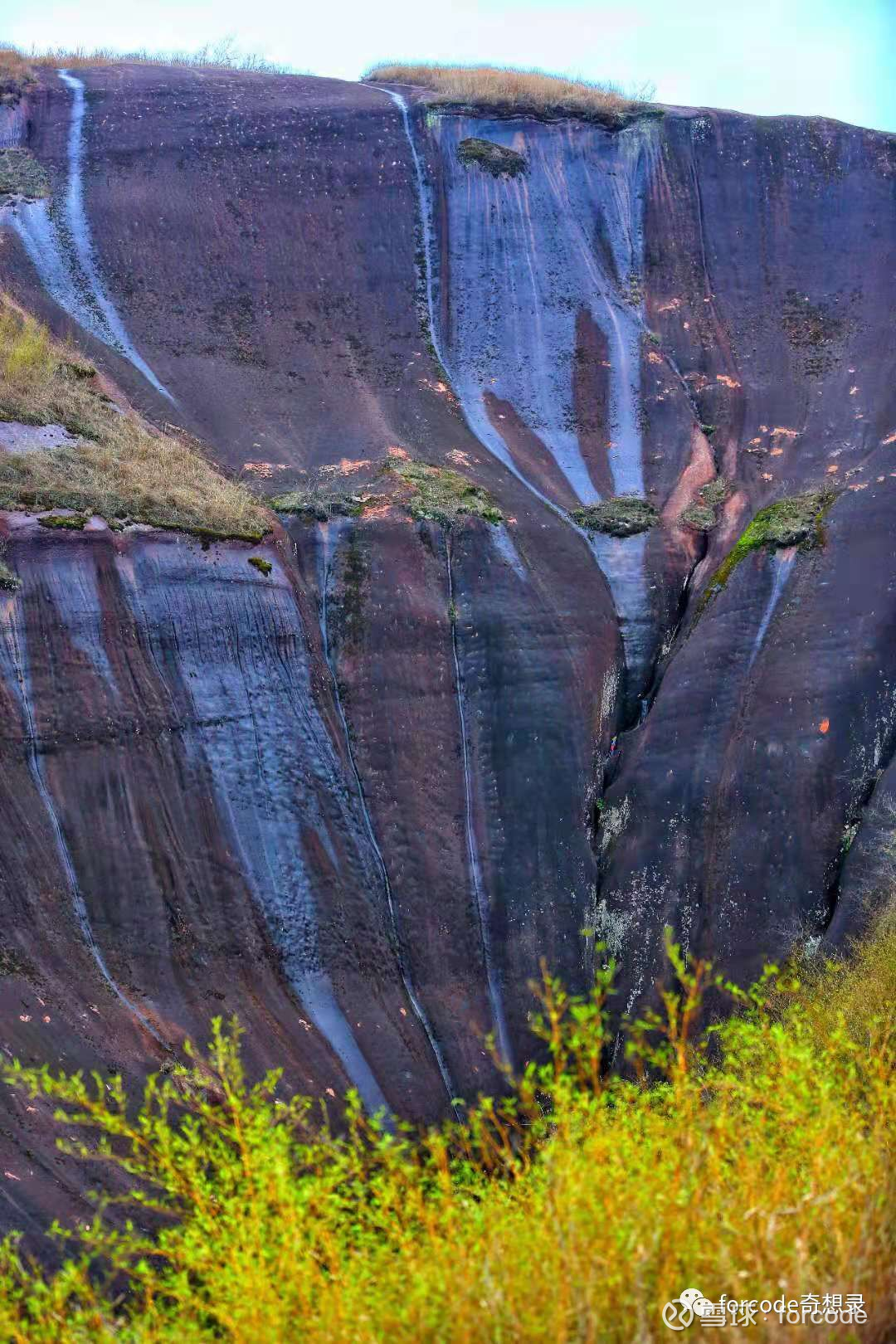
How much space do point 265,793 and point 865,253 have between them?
42.8 ft

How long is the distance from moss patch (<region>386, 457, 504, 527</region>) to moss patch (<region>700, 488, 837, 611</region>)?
110 inches

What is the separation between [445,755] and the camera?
12250 mm

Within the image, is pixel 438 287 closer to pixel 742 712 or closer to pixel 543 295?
pixel 543 295

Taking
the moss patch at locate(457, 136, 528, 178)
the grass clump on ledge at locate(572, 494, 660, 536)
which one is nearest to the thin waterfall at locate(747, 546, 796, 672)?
the grass clump on ledge at locate(572, 494, 660, 536)

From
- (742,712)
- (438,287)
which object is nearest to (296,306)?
(438,287)

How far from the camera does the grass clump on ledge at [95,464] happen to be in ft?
38.6

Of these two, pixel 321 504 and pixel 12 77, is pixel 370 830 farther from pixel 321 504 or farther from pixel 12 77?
pixel 12 77

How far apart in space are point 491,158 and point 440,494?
29.1ft

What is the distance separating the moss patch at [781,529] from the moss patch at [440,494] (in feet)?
9.15

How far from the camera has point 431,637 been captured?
41.8ft

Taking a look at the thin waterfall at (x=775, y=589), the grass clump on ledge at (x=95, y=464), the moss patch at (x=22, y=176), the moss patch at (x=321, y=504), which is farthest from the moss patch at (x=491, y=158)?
the thin waterfall at (x=775, y=589)

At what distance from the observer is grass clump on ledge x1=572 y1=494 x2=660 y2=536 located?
14773 millimetres

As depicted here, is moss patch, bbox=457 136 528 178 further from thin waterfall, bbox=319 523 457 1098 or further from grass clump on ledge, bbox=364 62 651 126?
thin waterfall, bbox=319 523 457 1098

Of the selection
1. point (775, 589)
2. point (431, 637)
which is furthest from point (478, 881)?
point (775, 589)
